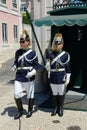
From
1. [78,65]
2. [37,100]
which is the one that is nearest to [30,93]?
[37,100]

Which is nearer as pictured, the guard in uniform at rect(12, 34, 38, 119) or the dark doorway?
the guard in uniform at rect(12, 34, 38, 119)

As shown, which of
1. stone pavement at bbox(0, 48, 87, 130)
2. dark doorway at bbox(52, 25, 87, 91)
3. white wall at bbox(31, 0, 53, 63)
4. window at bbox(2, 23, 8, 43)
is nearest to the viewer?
stone pavement at bbox(0, 48, 87, 130)

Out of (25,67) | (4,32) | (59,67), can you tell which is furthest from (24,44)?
(4,32)

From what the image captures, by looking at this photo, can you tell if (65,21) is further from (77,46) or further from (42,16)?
(42,16)

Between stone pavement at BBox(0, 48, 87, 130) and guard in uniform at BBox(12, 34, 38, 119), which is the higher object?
guard in uniform at BBox(12, 34, 38, 119)

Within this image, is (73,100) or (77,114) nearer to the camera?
(77,114)

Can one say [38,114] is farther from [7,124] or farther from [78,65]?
[78,65]

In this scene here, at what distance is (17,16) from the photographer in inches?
1187

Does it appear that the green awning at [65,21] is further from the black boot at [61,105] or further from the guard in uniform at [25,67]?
the black boot at [61,105]

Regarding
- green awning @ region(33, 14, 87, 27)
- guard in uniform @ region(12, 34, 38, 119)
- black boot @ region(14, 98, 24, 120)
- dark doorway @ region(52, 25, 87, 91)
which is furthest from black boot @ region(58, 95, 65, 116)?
dark doorway @ region(52, 25, 87, 91)

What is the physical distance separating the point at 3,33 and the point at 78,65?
16898 millimetres

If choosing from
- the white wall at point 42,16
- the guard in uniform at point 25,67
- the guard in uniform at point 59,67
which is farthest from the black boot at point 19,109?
the white wall at point 42,16

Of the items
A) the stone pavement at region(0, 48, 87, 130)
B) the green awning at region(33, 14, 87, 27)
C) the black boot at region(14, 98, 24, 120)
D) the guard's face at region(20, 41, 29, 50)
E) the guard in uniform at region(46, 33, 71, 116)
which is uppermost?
the green awning at region(33, 14, 87, 27)

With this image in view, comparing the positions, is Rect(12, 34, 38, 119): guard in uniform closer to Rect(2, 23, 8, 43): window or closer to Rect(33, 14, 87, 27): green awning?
Rect(33, 14, 87, 27): green awning
